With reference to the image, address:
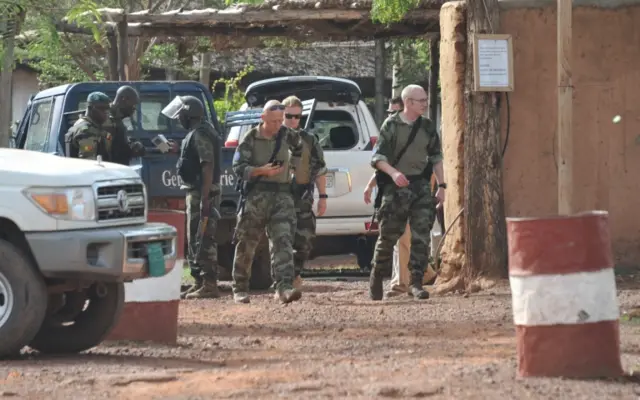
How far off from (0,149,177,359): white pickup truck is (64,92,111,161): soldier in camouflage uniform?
10.6ft

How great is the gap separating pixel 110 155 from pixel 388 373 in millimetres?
5515

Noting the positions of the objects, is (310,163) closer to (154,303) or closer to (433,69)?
(154,303)

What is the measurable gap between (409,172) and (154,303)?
12.7 feet

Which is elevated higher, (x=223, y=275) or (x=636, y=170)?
(x=636, y=170)

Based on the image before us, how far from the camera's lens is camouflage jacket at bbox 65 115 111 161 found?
1262cm

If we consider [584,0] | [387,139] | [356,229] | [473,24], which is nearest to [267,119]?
[387,139]

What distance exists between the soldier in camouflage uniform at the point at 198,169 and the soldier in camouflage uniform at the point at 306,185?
726mm

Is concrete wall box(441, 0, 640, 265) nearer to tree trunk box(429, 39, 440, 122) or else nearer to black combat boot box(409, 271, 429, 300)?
black combat boot box(409, 271, 429, 300)

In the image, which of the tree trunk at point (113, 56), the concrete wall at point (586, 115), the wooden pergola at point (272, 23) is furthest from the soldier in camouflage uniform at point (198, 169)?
the tree trunk at point (113, 56)

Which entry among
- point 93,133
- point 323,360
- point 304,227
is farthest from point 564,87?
point 323,360

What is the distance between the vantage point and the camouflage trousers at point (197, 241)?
14.1m

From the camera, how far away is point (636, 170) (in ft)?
46.5

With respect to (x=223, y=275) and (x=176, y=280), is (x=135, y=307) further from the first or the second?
(x=223, y=275)

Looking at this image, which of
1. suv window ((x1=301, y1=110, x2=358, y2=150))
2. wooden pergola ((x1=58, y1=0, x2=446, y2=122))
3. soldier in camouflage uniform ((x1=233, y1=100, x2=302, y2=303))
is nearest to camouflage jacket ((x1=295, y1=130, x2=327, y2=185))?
soldier in camouflage uniform ((x1=233, y1=100, x2=302, y2=303))
